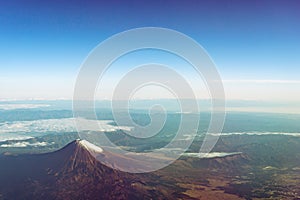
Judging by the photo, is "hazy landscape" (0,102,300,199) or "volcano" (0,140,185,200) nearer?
"volcano" (0,140,185,200)

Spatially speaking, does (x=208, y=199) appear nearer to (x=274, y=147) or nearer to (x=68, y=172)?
(x=68, y=172)

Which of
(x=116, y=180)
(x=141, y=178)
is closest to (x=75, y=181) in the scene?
(x=116, y=180)

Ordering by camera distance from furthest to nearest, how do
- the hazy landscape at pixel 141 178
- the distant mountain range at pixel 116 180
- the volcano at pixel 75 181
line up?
the hazy landscape at pixel 141 178
the distant mountain range at pixel 116 180
the volcano at pixel 75 181

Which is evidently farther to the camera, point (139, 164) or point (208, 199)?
point (139, 164)

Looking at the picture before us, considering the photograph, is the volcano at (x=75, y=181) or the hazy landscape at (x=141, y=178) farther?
the hazy landscape at (x=141, y=178)

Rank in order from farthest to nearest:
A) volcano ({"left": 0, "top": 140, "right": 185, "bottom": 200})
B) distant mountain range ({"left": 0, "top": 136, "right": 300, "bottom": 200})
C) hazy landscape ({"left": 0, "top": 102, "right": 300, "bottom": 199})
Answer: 1. hazy landscape ({"left": 0, "top": 102, "right": 300, "bottom": 199})
2. distant mountain range ({"left": 0, "top": 136, "right": 300, "bottom": 200})
3. volcano ({"left": 0, "top": 140, "right": 185, "bottom": 200})

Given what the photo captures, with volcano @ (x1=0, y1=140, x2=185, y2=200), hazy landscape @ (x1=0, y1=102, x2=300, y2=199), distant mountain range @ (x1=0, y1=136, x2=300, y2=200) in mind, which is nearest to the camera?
volcano @ (x1=0, y1=140, x2=185, y2=200)

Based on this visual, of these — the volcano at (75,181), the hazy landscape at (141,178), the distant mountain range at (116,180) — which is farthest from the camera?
the hazy landscape at (141,178)

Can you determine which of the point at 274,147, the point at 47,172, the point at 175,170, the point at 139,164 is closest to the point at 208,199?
the point at 139,164

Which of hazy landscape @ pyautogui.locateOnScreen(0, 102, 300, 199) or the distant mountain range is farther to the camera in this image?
hazy landscape @ pyautogui.locateOnScreen(0, 102, 300, 199)

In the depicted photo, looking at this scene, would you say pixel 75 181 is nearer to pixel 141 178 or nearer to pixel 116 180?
pixel 116 180

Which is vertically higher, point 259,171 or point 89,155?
point 89,155
